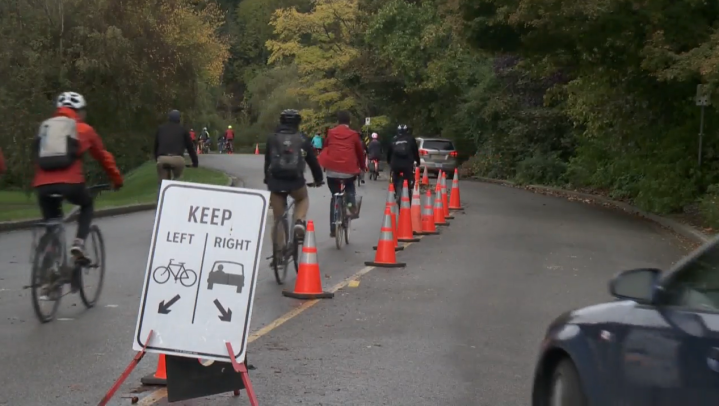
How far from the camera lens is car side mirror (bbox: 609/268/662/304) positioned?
15.2 feet

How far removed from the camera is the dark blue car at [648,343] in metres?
4.14

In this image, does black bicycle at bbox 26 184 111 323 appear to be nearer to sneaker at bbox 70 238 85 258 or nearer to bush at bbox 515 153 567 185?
sneaker at bbox 70 238 85 258

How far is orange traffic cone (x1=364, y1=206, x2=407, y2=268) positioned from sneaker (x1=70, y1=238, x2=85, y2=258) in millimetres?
4891

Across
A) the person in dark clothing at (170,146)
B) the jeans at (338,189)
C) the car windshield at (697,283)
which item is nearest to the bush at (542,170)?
the jeans at (338,189)

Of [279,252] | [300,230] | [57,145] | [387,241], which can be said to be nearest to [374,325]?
[279,252]

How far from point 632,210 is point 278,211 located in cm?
1696

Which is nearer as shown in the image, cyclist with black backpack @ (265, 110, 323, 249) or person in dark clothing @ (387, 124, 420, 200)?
cyclist with black backpack @ (265, 110, 323, 249)

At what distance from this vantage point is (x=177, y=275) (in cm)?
632

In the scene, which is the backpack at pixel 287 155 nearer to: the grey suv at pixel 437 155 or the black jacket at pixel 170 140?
the black jacket at pixel 170 140

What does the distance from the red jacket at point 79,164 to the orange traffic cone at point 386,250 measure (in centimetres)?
459

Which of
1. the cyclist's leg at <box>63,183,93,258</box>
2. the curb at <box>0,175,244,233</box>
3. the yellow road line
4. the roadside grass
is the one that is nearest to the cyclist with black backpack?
the yellow road line

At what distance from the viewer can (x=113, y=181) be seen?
1017 centimetres

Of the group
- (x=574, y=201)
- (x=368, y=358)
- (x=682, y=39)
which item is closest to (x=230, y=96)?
(x=574, y=201)

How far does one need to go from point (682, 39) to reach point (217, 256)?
686 inches
